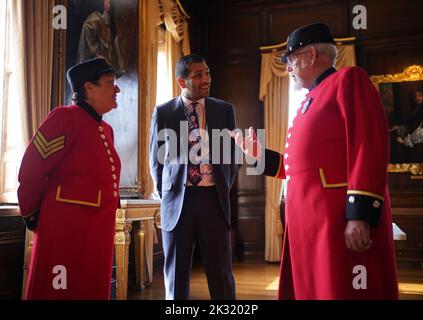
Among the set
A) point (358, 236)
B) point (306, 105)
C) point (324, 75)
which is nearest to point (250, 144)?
point (306, 105)

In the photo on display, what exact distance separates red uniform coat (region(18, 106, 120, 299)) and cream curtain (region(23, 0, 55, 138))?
1471 mm

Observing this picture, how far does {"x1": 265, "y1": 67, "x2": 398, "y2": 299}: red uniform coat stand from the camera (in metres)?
1.34

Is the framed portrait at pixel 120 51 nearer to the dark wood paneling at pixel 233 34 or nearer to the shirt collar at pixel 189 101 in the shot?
the shirt collar at pixel 189 101

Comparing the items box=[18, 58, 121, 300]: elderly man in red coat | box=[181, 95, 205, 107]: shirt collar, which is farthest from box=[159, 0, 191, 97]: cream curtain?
box=[18, 58, 121, 300]: elderly man in red coat

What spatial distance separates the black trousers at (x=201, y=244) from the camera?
1957 millimetres

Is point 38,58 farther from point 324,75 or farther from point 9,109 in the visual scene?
point 324,75

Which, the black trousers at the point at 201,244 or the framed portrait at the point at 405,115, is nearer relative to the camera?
the black trousers at the point at 201,244

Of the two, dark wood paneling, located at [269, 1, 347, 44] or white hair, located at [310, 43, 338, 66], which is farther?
dark wood paneling, located at [269, 1, 347, 44]

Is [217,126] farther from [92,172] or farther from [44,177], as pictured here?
[44,177]

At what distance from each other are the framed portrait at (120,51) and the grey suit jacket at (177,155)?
157 centimetres

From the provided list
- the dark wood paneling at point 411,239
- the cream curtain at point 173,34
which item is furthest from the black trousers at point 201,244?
the dark wood paneling at point 411,239

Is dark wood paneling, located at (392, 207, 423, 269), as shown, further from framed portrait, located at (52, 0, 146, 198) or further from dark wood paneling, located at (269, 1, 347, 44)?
framed portrait, located at (52, 0, 146, 198)

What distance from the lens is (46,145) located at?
160 centimetres

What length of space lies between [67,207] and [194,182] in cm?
62
